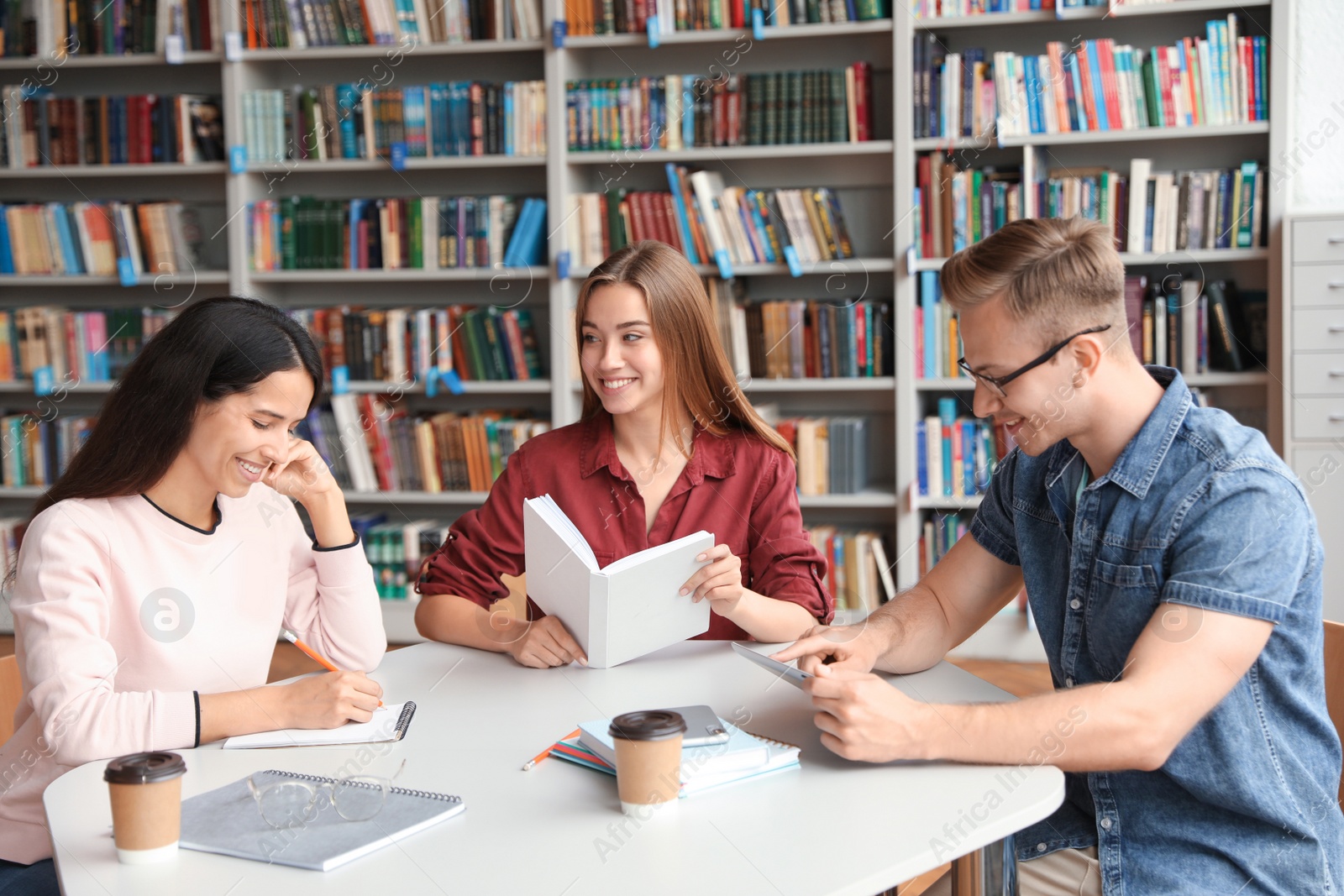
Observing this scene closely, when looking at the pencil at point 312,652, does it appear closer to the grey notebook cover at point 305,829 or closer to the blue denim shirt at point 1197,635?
→ the grey notebook cover at point 305,829

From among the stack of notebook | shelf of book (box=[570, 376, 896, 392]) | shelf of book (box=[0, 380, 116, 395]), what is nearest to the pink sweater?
the stack of notebook

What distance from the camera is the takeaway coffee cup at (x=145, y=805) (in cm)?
101

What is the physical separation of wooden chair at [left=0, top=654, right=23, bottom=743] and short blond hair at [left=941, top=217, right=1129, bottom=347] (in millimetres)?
1456

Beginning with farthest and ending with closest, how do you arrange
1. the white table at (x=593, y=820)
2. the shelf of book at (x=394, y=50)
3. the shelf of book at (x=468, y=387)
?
the shelf of book at (x=468, y=387)
the shelf of book at (x=394, y=50)
the white table at (x=593, y=820)

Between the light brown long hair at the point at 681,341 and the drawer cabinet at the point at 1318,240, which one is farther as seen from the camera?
the drawer cabinet at the point at 1318,240

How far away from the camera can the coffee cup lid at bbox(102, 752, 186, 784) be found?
3.29 feet

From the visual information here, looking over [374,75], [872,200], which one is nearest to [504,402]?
[374,75]

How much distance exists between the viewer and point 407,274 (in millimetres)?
4039

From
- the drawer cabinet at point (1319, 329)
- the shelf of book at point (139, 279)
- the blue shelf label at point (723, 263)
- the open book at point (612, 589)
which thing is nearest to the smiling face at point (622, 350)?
the open book at point (612, 589)

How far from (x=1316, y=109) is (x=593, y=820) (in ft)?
11.8

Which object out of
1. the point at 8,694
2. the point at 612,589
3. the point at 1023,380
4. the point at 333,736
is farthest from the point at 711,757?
the point at 8,694

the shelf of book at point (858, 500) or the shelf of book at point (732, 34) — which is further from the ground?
the shelf of book at point (732, 34)

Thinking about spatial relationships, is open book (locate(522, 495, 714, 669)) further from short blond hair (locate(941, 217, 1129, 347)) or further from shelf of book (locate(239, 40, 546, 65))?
shelf of book (locate(239, 40, 546, 65))

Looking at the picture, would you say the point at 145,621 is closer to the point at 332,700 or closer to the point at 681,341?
the point at 332,700
